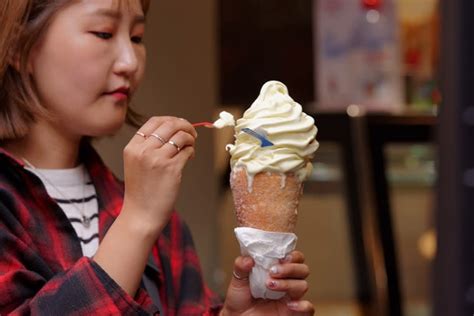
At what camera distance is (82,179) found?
6.92ft

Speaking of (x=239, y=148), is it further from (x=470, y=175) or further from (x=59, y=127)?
(x=470, y=175)

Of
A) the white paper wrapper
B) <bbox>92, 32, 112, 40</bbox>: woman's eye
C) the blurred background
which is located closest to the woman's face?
<bbox>92, 32, 112, 40</bbox>: woman's eye

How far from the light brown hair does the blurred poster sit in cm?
309

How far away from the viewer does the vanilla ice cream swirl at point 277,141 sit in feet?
6.02

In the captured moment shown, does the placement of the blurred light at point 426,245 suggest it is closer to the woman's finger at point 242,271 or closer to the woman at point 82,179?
the woman at point 82,179

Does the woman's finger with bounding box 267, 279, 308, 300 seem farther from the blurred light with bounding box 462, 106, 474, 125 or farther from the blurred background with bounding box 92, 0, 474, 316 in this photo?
the blurred background with bounding box 92, 0, 474, 316

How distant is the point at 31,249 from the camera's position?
1878mm

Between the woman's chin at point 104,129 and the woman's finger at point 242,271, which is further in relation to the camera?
the woman's chin at point 104,129

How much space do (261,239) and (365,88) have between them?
3.32 metres

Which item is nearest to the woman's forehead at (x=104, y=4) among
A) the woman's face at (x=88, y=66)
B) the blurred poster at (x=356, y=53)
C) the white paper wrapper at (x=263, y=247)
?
the woman's face at (x=88, y=66)

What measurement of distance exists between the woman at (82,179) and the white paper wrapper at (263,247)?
20mm

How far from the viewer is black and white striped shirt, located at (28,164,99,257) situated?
6.62ft

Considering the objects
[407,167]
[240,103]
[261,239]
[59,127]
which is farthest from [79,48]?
[407,167]

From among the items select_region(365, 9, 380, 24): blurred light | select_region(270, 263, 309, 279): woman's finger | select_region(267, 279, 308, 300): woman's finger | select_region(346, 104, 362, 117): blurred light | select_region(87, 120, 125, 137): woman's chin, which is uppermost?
select_region(365, 9, 380, 24): blurred light
